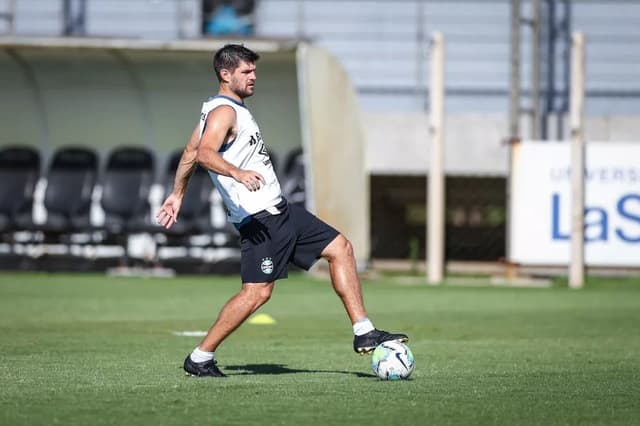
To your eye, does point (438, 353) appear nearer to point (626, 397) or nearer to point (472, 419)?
point (626, 397)

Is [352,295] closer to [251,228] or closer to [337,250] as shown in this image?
[337,250]

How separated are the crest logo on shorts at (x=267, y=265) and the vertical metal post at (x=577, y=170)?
1227 centimetres

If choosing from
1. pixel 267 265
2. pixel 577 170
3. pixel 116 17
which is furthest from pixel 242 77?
pixel 116 17

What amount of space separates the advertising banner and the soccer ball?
12.7 meters

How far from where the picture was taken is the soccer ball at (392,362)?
8078mm

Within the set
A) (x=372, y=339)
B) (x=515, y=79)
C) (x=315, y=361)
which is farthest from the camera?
(x=515, y=79)

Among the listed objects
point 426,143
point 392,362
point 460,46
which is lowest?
point 426,143

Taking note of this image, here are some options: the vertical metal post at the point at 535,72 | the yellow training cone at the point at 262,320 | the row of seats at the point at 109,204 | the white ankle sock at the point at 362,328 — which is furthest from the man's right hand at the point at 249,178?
the vertical metal post at the point at 535,72

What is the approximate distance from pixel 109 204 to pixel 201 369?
47.6 ft

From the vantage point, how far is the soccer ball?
8.08m

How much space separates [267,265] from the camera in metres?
8.26

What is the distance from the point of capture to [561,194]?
2059 cm

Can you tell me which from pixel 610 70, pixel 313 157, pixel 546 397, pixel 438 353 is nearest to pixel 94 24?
pixel 313 157

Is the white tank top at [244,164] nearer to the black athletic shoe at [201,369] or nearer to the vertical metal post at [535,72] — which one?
the black athletic shoe at [201,369]
